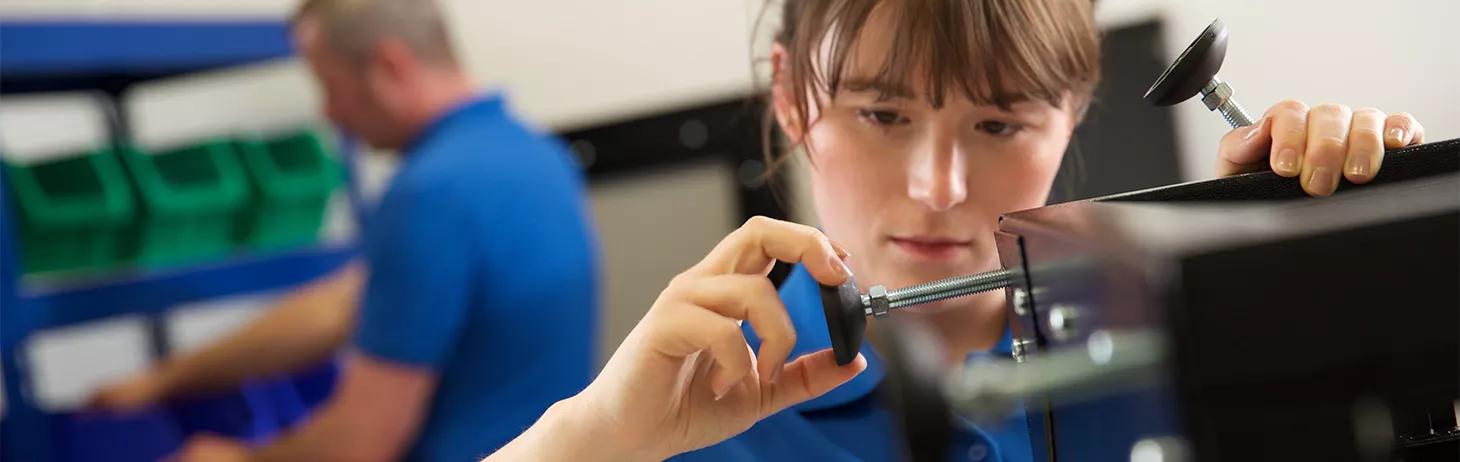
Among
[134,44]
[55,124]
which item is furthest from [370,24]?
[55,124]

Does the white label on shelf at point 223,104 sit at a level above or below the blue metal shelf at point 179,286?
above

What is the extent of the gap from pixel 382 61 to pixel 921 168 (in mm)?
1245

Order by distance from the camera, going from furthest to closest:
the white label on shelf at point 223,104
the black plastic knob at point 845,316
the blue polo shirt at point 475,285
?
the white label on shelf at point 223,104
the blue polo shirt at point 475,285
the black plastic knob at point 845,316

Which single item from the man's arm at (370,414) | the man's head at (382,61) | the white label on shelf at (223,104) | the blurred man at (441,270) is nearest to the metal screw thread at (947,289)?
the blurred man at (441,270)

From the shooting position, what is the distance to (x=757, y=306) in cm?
Answer: 55

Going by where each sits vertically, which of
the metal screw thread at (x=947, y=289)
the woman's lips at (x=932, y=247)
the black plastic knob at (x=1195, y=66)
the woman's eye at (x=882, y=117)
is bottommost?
the woman's lips at (x=932, y=247)

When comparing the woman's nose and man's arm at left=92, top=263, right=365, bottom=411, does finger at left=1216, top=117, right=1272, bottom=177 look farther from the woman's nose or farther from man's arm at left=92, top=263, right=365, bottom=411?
man's arm at left=92, top=263, right=365, bottom=411

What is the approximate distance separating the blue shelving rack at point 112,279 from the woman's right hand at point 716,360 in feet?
4.39

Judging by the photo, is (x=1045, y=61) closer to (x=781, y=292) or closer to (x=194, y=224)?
(x=781, y=292)

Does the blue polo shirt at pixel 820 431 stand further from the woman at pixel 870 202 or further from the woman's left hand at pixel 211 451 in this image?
the woman's left hand at pixel 211 451

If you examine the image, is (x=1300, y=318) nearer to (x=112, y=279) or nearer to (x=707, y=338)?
(x=707, y=338)

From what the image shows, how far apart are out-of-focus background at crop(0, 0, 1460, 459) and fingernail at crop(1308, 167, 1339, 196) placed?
41cm

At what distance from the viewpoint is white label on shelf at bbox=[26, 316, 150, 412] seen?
2.32 m

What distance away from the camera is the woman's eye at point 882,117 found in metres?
0.73
